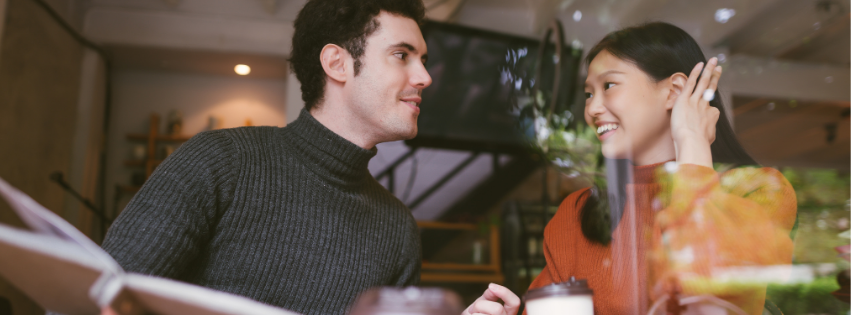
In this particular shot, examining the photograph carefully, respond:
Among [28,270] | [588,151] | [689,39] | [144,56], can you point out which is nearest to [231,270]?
[28,270]

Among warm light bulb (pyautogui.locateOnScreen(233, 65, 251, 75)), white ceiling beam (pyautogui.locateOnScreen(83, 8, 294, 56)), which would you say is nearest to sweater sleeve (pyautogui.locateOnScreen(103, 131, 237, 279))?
white ceiling beam (pyautogui.locateOnScreen(83, 8, 294, 56))

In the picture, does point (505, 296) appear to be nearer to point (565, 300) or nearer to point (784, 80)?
point (565, 300)

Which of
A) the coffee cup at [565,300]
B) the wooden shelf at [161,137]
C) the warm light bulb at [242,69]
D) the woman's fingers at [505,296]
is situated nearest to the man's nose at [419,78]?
the woman's fingers at [505,296]

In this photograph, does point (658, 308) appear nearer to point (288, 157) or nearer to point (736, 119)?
point (736, 119)

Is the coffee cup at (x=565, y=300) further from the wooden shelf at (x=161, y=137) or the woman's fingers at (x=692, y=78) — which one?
the wooden shelf at (x=161, y=137)

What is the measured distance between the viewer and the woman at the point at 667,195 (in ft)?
1.91

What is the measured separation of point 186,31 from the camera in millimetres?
3760

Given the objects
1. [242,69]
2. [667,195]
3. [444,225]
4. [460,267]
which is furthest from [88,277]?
[242,69]

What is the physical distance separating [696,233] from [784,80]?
25 cm

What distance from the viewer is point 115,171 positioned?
428 centimetres

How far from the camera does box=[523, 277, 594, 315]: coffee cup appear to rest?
1.60 feet

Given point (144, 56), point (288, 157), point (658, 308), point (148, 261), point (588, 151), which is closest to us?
point (658, 308)

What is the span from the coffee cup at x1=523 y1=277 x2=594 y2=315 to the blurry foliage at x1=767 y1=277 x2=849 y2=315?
10.6 inches

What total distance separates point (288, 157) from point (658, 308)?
735mm
